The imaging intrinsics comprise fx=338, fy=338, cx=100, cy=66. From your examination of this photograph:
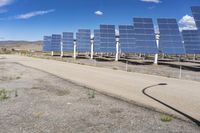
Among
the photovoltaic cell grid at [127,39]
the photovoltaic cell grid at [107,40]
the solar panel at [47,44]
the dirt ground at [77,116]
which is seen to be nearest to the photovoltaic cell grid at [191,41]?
the photovoltaic cell grid at [127,39]

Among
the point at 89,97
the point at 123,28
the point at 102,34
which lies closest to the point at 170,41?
the point at 123,28

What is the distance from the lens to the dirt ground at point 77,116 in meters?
9.20

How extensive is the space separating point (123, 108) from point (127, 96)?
2.87 metres

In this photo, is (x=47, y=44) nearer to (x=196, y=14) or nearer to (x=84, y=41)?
(x=84, y=41)

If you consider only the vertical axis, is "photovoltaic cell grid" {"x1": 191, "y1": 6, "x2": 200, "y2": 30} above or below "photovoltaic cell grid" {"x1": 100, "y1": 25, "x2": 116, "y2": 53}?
above

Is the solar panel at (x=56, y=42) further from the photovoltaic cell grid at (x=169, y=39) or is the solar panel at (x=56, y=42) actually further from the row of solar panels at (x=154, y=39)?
the photovoltaic cell grid at (x=169, y=39)

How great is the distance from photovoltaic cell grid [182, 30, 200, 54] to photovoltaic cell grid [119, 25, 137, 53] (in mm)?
7053

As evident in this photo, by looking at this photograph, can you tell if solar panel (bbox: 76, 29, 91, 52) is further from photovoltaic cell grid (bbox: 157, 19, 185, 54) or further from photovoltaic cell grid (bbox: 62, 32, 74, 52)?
photovoltaic cell grid (bbox: 157, 19, 185, 54)

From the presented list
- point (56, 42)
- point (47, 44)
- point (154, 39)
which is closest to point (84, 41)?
point (56, 42)

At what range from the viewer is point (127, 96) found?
15.0 meters

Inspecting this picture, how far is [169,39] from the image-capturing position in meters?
42.6

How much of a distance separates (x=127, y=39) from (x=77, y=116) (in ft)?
132

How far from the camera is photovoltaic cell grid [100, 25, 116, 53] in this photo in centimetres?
5478

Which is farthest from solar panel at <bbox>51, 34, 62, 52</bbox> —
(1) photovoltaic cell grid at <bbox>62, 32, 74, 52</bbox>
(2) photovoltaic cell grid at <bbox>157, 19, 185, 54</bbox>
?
(2) photovoltaic cell grid at <bbox>157, 19, 185, 54</bbox>
